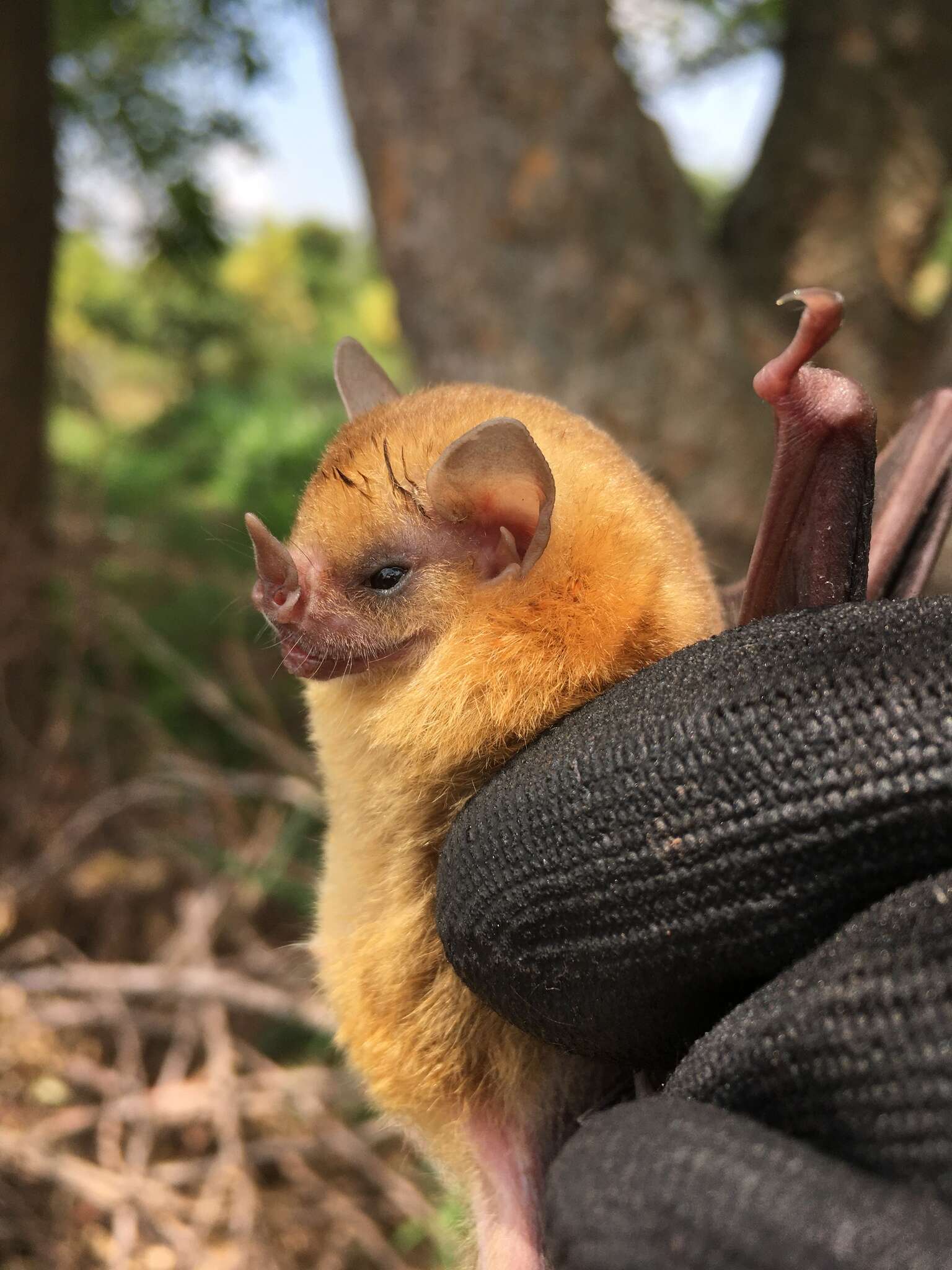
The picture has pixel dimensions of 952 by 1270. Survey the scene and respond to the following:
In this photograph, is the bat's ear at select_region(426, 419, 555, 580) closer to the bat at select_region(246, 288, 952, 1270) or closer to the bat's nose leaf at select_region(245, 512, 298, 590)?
the bat at select_region(246, 288, 952, 1270)

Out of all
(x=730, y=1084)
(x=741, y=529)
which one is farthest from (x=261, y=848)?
(x=730, y=1084)

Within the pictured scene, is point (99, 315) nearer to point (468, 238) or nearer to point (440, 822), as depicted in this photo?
Result: point (468, 238)

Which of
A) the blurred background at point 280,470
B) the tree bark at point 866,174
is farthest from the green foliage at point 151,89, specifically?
the tree bark at point 866,174

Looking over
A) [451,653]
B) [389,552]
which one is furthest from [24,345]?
[451,653]

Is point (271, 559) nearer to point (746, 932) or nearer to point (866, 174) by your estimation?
point (746, 932)

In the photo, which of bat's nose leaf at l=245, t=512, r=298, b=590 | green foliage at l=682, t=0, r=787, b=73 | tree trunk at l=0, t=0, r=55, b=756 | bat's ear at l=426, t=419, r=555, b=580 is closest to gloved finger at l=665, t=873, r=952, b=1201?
bat's ear at l=426, t=419, r=555, b=580
